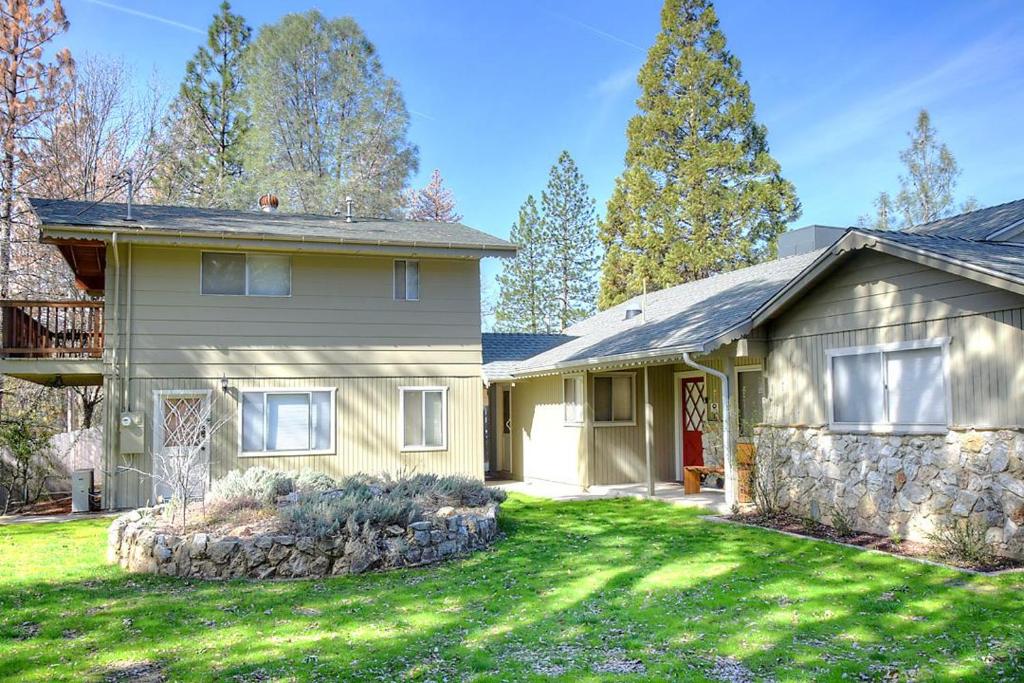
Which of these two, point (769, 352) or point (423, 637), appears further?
point (769, 352)

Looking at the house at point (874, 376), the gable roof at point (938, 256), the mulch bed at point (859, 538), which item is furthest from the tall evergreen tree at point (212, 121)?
the mulch bed at point (859, 538)

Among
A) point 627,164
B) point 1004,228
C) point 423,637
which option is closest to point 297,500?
point 423,637

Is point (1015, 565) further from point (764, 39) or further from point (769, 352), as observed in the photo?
point (764, 39)

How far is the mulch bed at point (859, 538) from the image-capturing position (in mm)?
6934

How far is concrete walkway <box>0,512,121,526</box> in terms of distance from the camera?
37.6 feet

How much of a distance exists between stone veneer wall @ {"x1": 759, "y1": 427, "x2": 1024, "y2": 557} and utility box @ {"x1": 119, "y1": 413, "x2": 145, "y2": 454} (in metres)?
9.84

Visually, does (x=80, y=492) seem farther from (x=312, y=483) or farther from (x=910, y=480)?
(x=910, y=480)

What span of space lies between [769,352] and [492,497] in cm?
430

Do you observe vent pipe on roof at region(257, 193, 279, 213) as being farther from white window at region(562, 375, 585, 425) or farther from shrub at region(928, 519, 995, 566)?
shrub at region(928, 519, 995, 566)

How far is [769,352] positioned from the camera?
10320 mm

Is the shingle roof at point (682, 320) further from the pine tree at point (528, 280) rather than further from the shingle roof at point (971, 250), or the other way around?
the pine tree at point (528, 280)

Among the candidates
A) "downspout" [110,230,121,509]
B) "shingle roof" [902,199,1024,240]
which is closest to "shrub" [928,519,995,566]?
"shingle roof" [902,199,1024,240]

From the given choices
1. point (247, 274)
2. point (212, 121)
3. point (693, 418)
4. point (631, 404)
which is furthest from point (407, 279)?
point (212, 121)

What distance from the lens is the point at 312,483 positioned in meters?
9.99
